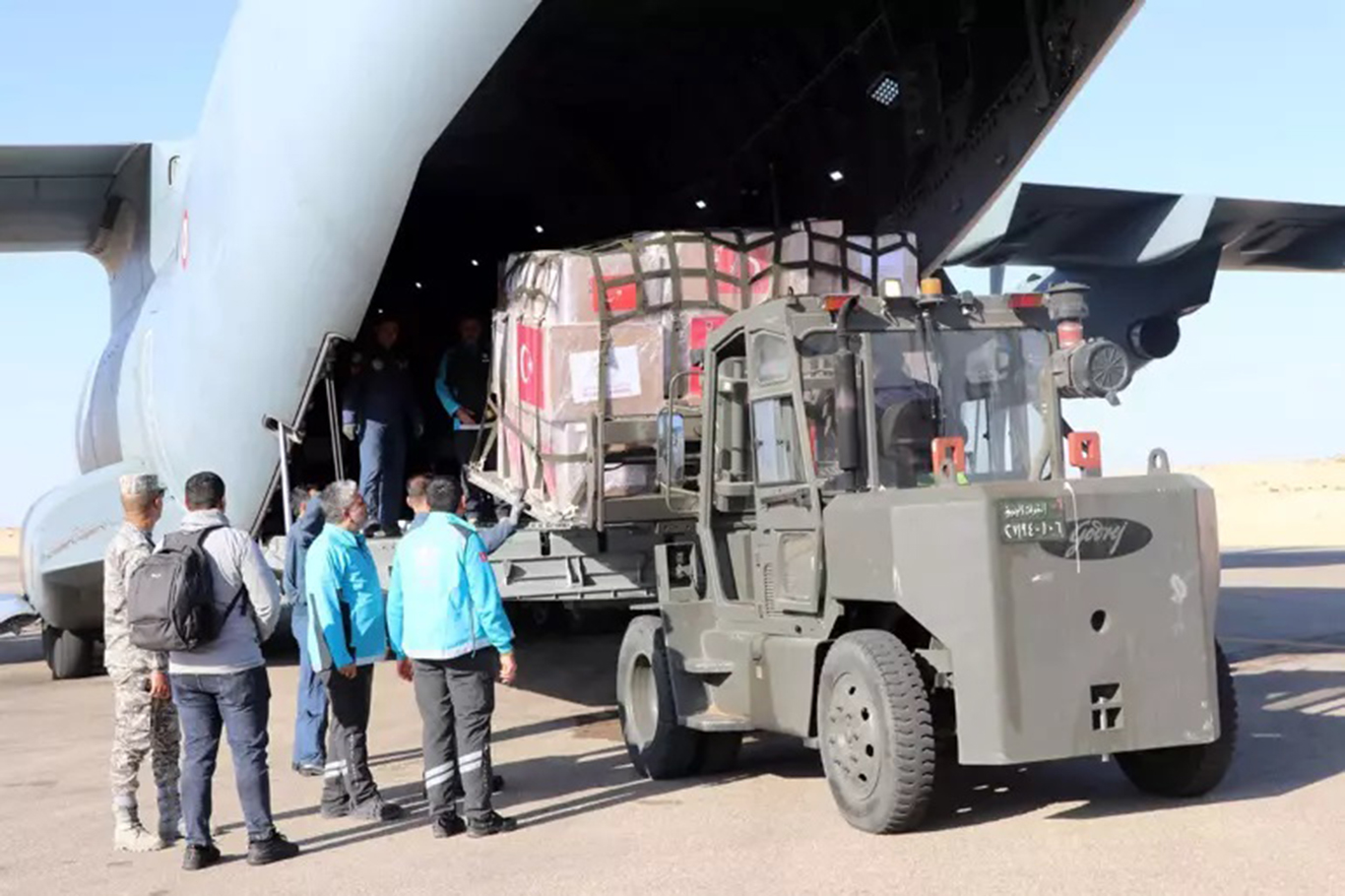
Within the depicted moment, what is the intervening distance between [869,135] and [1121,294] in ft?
23.1

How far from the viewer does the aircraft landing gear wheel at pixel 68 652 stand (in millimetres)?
13703

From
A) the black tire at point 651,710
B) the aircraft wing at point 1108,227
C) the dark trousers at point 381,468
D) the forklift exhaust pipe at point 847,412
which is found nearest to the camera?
the forklift exhaust pipe at point 847,412

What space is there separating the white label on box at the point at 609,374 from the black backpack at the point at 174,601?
258cm

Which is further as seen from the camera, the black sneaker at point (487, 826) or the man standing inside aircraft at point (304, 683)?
the man standing inside aircraft at point (304, 683)

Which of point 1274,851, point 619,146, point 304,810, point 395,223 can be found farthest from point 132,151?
point 1274,851

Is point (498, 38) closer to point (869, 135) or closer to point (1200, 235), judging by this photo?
point (869, 135)

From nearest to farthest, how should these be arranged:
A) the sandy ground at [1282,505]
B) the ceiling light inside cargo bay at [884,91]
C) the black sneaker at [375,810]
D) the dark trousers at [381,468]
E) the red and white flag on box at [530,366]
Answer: the black sneaker at [375,810]
the red and white flag on box at [530,366]
the dark trousers at [381,468]
the ceiling light inside cargo bay at [884,91]
the sandy ground at [1282,505]

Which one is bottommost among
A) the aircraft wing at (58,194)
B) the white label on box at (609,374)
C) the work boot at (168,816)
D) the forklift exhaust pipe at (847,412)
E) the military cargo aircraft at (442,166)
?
the work boot at (168,816)

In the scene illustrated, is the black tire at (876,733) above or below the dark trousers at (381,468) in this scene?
below

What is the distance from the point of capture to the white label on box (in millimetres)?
8008

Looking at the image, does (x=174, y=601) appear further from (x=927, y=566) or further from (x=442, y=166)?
(x=442, y=166)

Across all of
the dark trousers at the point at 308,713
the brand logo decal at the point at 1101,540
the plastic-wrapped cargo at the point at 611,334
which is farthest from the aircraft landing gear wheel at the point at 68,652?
the brand logo decal at the point at 1101,540

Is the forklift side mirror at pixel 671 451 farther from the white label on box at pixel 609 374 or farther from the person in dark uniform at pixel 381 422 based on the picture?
the person in dark uniform at pixel 381 422

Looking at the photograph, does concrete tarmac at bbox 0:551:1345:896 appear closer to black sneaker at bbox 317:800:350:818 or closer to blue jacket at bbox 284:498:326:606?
black sneaker at bbox 317:800:350:818
